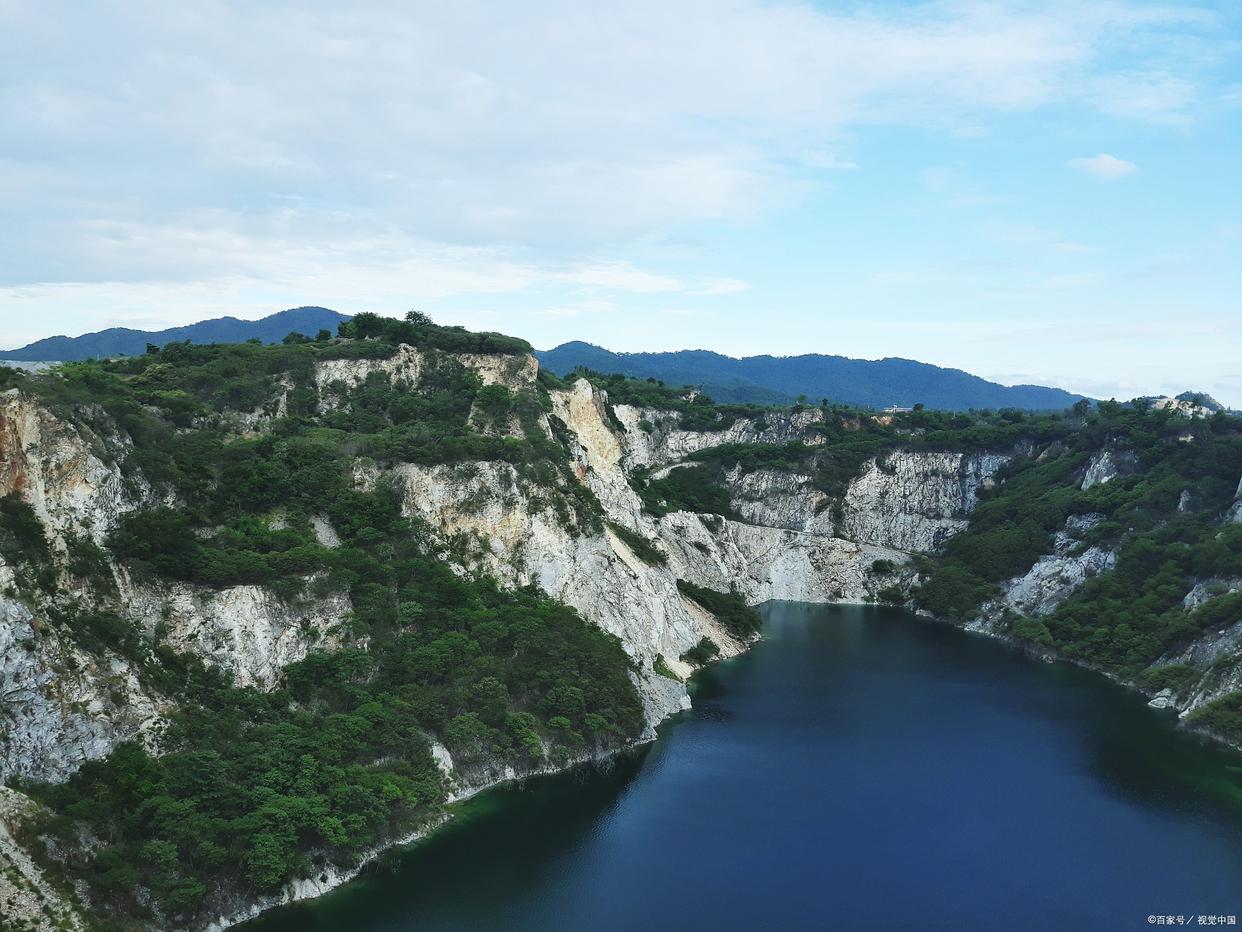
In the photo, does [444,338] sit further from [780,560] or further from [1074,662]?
[1074,662]

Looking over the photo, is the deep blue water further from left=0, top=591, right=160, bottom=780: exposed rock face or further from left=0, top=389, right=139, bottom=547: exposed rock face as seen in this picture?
left=0, top=389, right=139, bottom=547: exposed rock face

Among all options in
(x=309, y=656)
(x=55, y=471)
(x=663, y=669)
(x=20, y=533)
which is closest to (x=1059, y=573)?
(x=663, y=669)

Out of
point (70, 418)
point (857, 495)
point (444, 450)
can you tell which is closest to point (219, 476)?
point (70, 418)

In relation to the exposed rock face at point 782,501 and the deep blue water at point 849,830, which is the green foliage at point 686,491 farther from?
the deep blue water at point 849,830

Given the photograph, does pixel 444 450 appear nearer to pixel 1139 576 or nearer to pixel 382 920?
pixel 382 920

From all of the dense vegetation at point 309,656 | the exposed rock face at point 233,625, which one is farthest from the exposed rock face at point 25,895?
the exposed rock face at point 233,625

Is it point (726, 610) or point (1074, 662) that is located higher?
point (726, 610)
